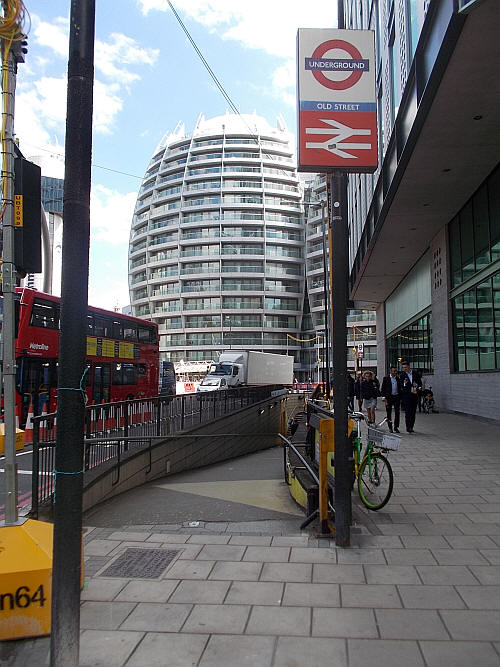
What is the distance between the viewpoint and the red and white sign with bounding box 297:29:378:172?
16.8ft

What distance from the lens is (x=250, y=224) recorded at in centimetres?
9088

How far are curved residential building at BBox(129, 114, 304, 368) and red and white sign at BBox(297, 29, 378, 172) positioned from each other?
80.7m

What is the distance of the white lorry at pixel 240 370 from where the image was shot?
40906 mm

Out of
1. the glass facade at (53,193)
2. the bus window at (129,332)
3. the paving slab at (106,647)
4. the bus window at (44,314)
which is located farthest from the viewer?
the bus window at (129,332)

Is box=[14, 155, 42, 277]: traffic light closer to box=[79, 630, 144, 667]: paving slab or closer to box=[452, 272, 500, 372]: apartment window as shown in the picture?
box=[79, 630, 144, 667]: paving slab

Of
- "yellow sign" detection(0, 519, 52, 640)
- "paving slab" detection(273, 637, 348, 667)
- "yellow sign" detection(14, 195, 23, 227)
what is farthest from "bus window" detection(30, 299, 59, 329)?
"paving slab" detection(273, 637, 348, 667)

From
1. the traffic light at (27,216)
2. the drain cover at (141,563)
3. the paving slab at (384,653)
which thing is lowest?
the drain cover at (141,563)

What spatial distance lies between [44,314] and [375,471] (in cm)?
1151

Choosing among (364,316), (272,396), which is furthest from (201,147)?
(272,396)

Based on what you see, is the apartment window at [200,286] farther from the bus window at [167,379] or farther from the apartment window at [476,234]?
the apartment window at [476,234]

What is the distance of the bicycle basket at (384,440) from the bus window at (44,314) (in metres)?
11.1

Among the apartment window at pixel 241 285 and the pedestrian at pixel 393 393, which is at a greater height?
the apartment window at pixel 241 285

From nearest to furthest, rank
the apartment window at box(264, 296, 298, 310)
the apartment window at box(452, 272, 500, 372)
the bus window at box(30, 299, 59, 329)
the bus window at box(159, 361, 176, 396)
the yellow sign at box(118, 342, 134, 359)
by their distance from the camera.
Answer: the apartment window at box(452, 272, 500, 372) < the bus window at box(30, 299, 59, 329) < the yellow sign at box(118, 342, 134, 359) < the bus window at box(159, 361, 176, 396) < the apartment window at box(264, 296, 298, 310)

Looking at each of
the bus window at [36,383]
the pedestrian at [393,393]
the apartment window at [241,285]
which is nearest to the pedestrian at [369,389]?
the pedestrian at [393,393]
